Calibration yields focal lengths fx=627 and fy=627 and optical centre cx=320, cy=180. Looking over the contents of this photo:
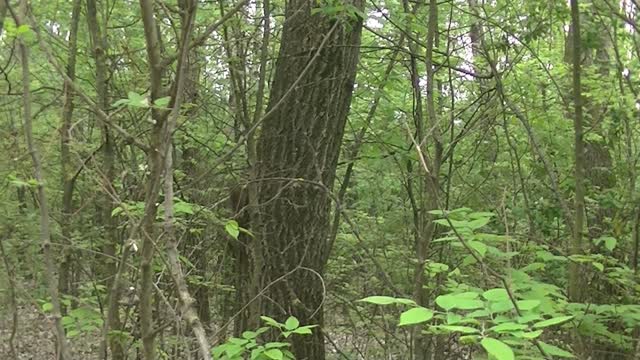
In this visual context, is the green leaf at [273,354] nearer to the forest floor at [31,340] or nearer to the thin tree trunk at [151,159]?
the thin tree trunk at [151,159]

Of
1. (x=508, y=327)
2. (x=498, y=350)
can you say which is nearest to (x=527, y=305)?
(x=508, y=327)

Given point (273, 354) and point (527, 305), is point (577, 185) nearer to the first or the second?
point (527, 305)

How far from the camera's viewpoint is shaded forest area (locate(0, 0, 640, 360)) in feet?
6.53

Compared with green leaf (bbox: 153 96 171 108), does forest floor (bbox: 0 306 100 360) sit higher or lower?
lower

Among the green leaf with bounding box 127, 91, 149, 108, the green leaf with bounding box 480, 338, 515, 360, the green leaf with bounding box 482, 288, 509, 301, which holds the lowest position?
the green leaf with bounding box 480, 338, 515, 360

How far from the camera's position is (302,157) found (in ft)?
12.0

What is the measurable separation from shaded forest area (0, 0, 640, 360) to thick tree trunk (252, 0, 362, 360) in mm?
12

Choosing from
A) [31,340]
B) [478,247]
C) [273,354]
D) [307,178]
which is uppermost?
[307,178]

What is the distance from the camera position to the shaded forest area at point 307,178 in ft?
6.53

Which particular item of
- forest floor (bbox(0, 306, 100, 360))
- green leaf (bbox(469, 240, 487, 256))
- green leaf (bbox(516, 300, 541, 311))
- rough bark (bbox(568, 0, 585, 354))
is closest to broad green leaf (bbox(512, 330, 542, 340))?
green leaf (bbox(516, 300, 541, 311))

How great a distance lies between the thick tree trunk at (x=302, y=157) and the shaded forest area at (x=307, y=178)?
0.01 meters

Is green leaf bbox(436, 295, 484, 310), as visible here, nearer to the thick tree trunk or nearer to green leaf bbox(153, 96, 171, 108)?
green leaf bbox(153, 96, 171, 108)

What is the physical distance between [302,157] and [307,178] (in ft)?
0.41

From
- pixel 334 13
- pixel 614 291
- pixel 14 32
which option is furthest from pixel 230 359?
pixel 614 291
